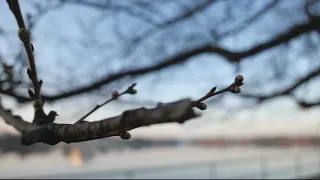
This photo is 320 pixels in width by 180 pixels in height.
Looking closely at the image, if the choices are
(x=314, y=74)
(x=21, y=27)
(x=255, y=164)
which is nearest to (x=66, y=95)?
(x=21, y=27)

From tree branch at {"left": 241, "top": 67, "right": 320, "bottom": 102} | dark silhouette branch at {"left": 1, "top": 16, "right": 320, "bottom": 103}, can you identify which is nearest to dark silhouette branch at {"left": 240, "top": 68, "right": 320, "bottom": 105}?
tree branch at {"left": 241, "top": 67, "right": 320, "bottom": 102}

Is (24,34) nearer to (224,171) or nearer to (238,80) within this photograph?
(238,80)

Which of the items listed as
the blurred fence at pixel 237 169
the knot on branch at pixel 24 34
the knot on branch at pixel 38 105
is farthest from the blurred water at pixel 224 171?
the knot on branch at pixel 24 34

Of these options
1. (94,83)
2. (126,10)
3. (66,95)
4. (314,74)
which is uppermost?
(126,10)

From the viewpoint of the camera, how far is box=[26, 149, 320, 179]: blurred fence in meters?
8.70

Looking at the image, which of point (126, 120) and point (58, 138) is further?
point (58, 138)

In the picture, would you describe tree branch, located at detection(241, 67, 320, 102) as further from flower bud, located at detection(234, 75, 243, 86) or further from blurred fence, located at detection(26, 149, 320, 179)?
flower bud, located at detection(234, 75, 243, 86)

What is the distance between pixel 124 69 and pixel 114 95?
367 centimetres

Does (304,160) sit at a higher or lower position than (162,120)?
higher

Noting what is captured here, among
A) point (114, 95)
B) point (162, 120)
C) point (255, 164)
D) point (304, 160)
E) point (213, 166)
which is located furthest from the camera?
point (304, 160)

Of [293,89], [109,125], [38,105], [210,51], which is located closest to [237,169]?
[293,89]

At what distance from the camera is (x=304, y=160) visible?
1590 centimetres

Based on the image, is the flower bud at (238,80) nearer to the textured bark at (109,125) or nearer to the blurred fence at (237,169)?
the textured bark at (109,125)

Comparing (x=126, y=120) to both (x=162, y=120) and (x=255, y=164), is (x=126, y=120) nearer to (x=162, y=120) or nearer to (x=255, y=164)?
(x=162, y=120)
